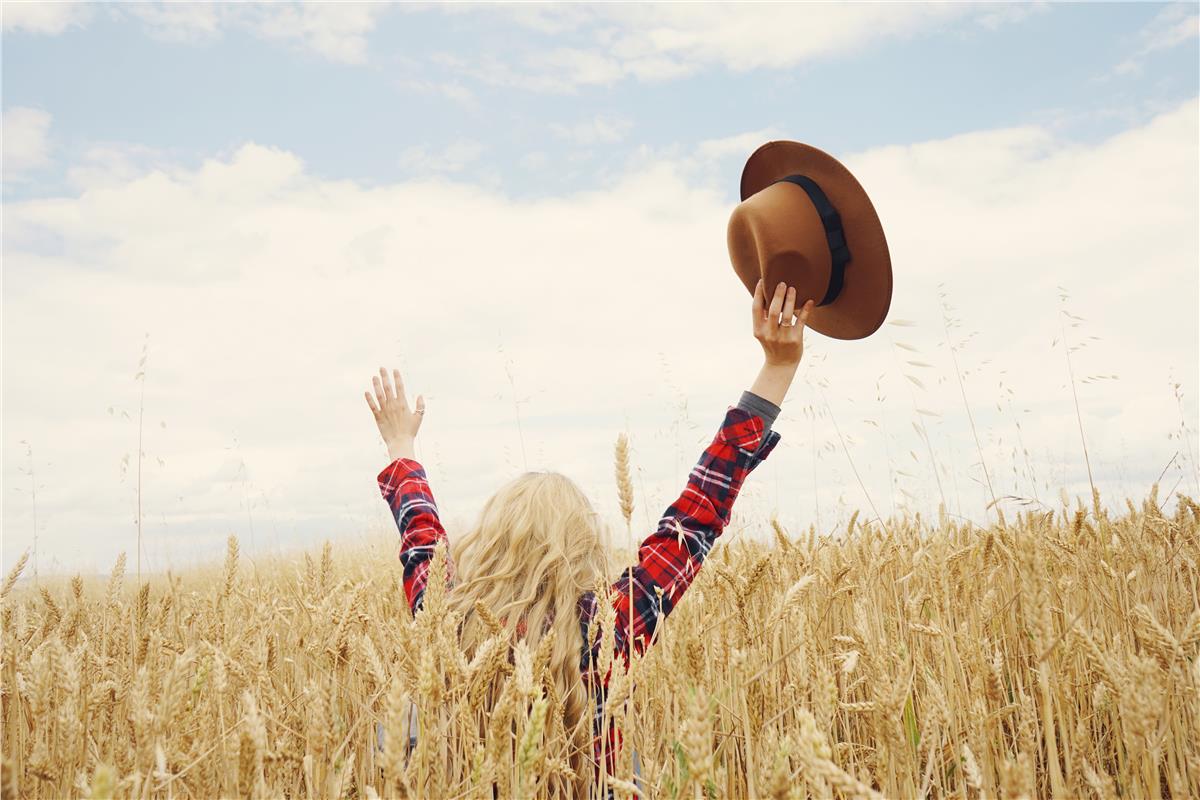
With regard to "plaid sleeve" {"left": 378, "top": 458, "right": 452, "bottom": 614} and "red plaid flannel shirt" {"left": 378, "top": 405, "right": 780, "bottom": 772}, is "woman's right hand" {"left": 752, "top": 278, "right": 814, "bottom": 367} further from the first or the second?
"plaid sleeve" {"left": 378, "top": 458, "right": 452, "bottom": 614}

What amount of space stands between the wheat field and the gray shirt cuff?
40 cm

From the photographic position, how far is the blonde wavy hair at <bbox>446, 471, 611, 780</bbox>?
6.50 ft

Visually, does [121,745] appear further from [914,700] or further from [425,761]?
[914,700]

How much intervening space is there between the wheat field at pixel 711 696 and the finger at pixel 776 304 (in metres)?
0.70

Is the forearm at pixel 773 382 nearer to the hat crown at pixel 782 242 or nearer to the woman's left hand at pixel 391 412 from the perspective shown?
the hat crown at pixel 782 242

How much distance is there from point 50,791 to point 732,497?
5.15 ft

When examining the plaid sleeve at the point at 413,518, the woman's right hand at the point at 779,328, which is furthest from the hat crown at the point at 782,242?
the plaid sleeve at the point at 413,518

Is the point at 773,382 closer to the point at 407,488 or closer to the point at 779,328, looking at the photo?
the point at 779,328

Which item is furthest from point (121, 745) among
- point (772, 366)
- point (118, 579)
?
point (772, 366)

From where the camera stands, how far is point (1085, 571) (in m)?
2.41

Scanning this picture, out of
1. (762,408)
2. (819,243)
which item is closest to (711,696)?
(762,408)

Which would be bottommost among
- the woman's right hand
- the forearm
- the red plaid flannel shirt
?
the red plaid flannel shirt

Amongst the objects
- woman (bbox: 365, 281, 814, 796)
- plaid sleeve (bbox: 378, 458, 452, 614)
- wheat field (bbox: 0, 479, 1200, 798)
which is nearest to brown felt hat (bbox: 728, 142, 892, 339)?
woman (bbox: 365, 281, 814, 796)

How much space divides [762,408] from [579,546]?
62 centimetres
